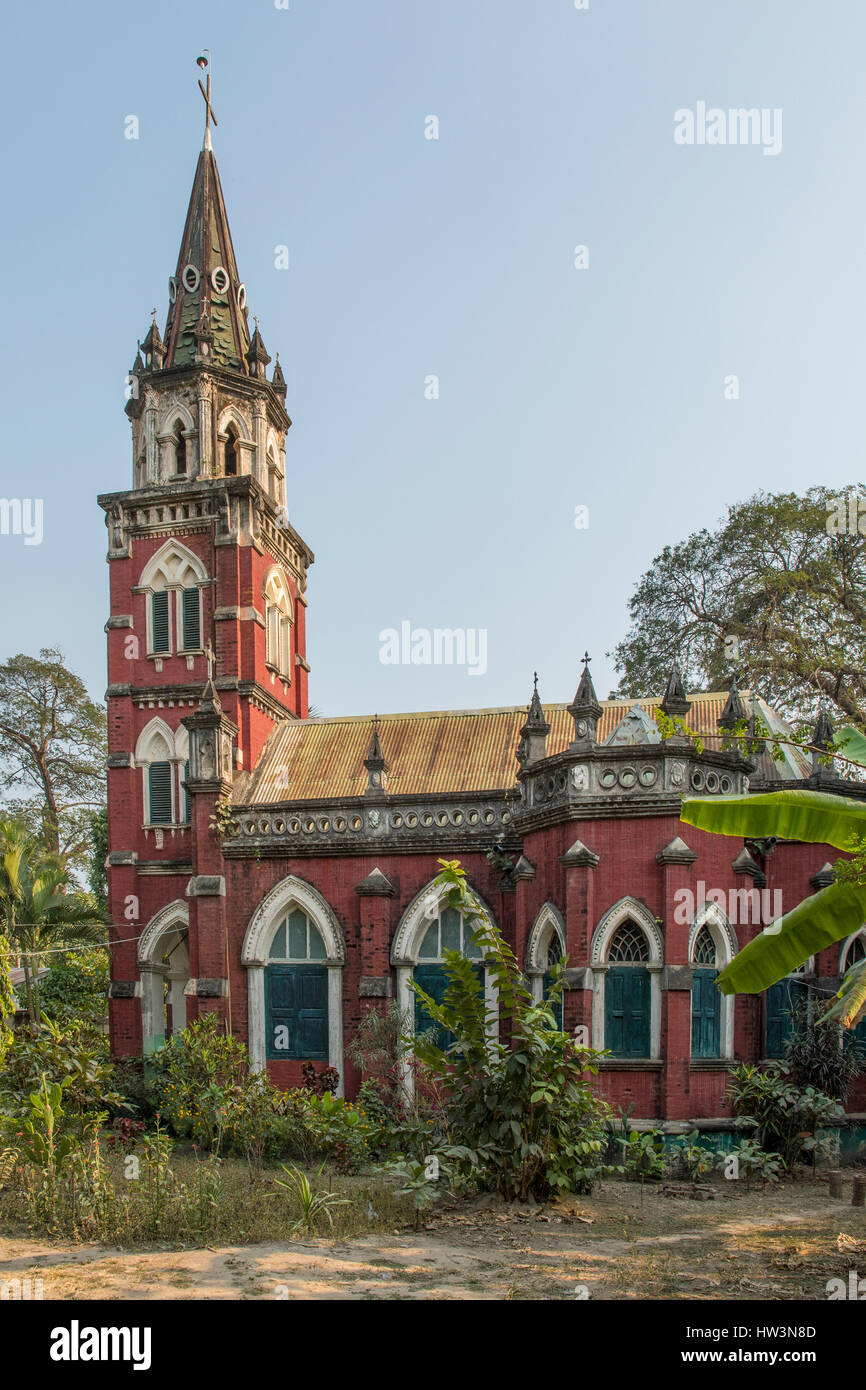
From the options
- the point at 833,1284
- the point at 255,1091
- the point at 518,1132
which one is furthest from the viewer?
the point at 255,1091

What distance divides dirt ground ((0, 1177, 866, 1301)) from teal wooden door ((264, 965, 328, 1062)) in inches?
357

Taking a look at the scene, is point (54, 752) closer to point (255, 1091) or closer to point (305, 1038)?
point (305, 1038)

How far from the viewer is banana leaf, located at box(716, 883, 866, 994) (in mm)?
11406

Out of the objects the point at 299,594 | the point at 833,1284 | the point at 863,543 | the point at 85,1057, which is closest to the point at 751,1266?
the point at 833,1284

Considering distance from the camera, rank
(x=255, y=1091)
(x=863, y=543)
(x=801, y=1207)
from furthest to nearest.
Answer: (x=863, y=543)
(x=255, y=1091)
(x=801, y=1207)

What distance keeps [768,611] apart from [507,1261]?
77.0 ft

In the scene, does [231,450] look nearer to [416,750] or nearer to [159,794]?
[159,794]

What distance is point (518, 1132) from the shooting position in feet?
42.3

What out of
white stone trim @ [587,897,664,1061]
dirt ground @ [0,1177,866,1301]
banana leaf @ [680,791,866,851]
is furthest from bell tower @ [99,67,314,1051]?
banana leaf @ [680,791,866,851]

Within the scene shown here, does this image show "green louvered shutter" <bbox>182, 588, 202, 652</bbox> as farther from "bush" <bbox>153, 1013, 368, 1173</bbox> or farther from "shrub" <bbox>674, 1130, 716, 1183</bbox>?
"shrub" <bbox>674, 1130, 716, 1183</bbox>

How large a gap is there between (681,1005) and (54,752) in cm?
3261

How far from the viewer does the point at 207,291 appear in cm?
2802

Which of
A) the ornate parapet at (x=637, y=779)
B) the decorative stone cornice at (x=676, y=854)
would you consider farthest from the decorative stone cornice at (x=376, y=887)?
the decorative stone cornice at (x=676, y=854)

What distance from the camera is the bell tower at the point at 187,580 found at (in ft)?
81.3
